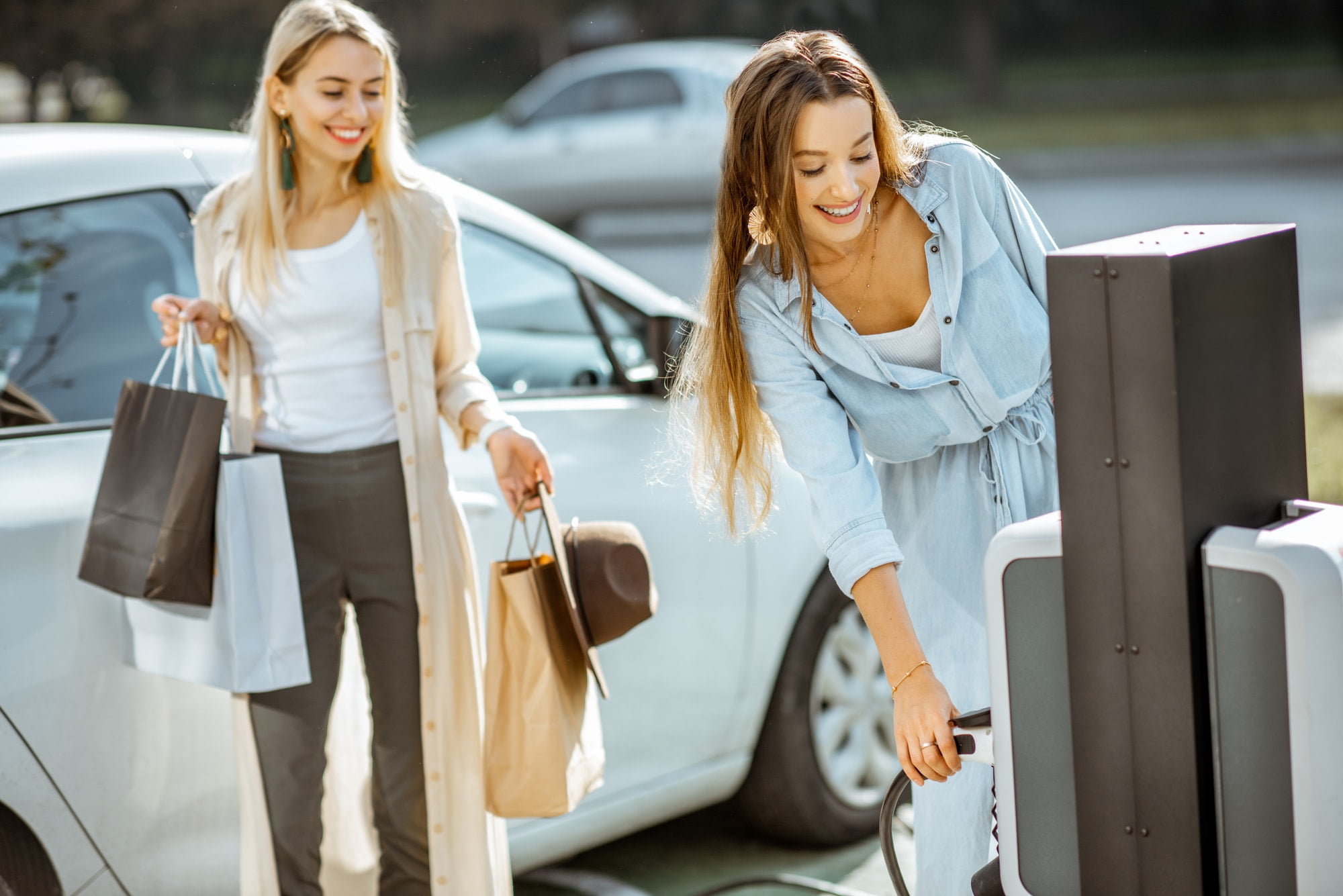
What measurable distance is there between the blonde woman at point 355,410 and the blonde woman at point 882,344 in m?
0.63

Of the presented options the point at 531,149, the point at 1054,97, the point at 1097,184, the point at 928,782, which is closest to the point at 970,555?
the point at 928,782

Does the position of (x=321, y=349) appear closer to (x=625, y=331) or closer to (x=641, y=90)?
(x=625, y=331)

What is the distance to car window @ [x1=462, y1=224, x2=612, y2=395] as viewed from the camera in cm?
327

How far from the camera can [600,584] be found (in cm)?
262

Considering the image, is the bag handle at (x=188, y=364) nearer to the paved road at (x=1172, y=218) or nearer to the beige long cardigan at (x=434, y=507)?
the beige long cardigan at (x=434, y=507)

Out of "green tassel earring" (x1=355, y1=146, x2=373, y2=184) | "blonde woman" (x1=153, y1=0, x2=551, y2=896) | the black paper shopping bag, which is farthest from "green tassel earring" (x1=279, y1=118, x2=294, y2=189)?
the black paper shopping bag

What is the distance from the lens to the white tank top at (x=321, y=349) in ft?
8.72

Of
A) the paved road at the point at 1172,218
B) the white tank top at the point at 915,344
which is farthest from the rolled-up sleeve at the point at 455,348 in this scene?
the paved road at the point at 1172,218

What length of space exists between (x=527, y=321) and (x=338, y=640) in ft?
3.07

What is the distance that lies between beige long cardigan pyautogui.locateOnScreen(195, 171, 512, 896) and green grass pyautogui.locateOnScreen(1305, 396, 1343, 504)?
3.65 m

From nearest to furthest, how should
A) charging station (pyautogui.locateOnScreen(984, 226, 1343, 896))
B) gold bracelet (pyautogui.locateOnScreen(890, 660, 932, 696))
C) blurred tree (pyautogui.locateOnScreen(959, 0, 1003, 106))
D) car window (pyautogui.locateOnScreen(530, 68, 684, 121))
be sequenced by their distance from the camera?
charging station (pyautogui.locateOnScreen(984, 226, 1343, 896))
gold bracelet (pyautogui.locateOnScreen(890, 660, 932, 696))
car window (pyautogui.locateOnScreen(530, 68, 684, 121))
blurred tree (pyautogui.locateOnScreen(959, 0, 1003, 106))

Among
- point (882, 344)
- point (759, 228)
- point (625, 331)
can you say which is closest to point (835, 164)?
point (759, 228)

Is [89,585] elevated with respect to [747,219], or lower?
A: lower

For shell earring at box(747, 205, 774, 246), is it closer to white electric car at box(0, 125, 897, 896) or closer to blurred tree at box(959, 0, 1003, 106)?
white electric car at box(0, 125, 897, 896)
